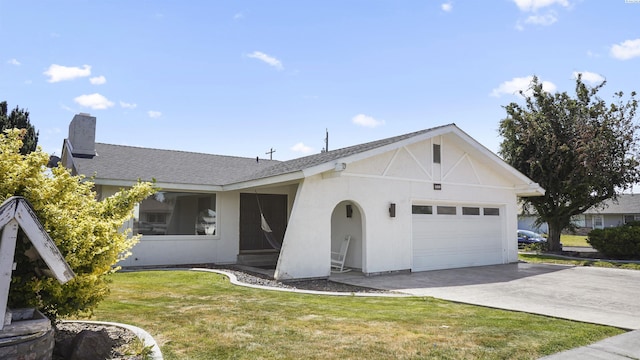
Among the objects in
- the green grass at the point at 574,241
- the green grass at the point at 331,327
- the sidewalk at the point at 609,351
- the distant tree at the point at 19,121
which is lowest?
the green grass at the point at 574,241

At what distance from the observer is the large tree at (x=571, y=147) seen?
18328 millimetres

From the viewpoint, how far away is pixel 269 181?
10.7 metres

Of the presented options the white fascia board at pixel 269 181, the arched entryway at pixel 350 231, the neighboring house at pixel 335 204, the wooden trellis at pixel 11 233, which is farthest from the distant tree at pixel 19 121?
the wooden trellis at pixel 11 233

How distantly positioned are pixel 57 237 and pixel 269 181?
6.84m

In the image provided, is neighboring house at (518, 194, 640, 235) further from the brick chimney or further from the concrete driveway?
the brick chimney

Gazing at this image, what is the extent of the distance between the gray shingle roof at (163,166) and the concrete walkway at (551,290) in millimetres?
5715

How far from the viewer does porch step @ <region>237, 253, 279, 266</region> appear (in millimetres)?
13781

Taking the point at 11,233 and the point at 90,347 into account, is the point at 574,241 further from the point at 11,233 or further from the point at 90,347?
A: the point at 11,233

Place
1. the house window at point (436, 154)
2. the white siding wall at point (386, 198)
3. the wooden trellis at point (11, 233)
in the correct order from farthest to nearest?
the house window at point (436, 154) < the white siding wall at point (386, 198) < the wooden trellis at point (11, 233)

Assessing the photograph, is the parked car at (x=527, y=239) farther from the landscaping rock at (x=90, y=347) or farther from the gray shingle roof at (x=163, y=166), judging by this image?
the landscaping rock at (x=90, y=347)

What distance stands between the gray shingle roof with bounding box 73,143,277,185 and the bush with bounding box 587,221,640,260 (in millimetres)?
15793

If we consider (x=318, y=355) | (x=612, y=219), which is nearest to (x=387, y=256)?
(x=318, y=355)

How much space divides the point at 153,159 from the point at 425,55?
9966mm

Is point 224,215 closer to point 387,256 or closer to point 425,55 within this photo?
point 387,256
